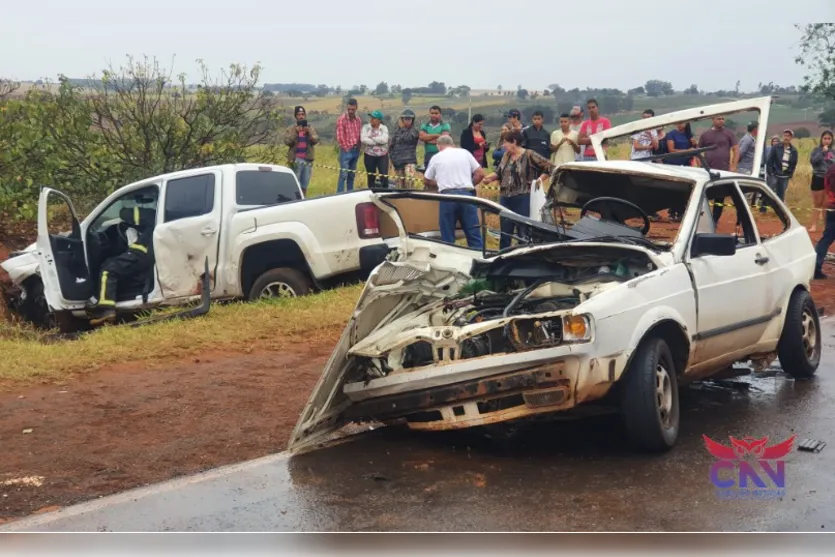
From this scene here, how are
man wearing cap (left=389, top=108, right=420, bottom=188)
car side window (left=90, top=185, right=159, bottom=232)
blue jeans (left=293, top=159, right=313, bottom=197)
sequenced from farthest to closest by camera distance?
blue jeans (left=293, top=159, right=313, bottom=197) < man wearing cap (left=389, top=108, right=420, bottom=188) < car side window (left=90, top=185, right=159, bottom=232)

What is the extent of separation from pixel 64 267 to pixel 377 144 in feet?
22.3

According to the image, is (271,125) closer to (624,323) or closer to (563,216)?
(563,216)

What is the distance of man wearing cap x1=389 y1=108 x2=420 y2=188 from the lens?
54.2 feet

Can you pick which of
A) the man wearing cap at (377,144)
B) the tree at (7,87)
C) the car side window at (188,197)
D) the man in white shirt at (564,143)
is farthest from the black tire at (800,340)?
the tree at (7,87)

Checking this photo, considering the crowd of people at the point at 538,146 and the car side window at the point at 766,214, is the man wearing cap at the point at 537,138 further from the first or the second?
the car side window at the point at 766,214

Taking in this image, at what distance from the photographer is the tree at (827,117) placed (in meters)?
24.1

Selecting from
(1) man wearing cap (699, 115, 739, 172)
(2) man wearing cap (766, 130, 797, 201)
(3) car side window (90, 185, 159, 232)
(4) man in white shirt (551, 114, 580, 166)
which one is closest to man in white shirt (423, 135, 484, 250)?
(4) man in white shirt (551, 114, 580, 166)

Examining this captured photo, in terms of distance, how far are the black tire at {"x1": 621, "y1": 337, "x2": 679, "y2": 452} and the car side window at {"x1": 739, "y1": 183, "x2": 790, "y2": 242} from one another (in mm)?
2076

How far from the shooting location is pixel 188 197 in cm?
1122

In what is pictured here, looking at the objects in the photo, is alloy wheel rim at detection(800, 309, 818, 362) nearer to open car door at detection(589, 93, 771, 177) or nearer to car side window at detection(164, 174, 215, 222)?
open car door at detection(589, 93, 771, 177)

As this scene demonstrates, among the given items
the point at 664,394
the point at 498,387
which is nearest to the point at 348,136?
the point at 664,394

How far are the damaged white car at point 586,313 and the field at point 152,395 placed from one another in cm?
87

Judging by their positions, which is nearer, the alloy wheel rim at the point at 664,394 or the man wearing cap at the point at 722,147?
the alloy wheel rim at the point at 664,394

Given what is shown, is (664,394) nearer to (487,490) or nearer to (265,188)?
(487,490)
